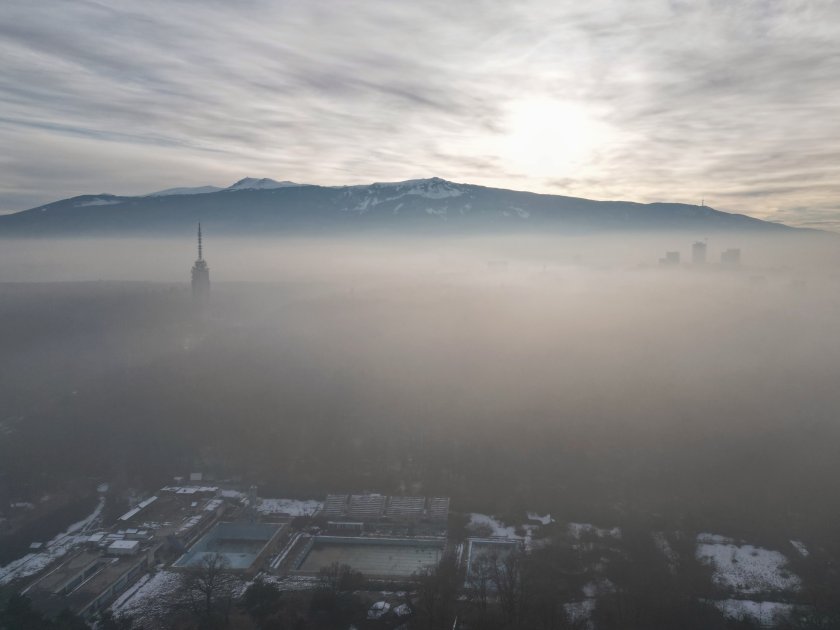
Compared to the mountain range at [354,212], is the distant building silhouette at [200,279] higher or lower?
lower

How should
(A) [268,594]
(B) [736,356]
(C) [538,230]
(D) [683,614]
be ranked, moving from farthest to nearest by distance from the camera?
(C) [538,230] < (B) [736,356] < (A) [268,594] < (D) [683,614]

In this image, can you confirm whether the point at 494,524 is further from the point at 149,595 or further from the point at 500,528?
the point at 149,595

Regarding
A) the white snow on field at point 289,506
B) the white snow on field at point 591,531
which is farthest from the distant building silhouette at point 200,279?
the white snow on field at point 591,531

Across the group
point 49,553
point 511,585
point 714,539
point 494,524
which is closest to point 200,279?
point 49,553

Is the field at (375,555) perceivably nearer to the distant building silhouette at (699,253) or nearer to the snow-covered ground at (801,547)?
the snow-covered ground at (801,547)

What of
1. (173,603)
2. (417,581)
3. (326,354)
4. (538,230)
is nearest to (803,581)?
(417,581)

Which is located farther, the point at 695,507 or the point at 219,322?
the point at 219,322

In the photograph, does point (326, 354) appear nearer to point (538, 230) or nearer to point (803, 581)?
point (803, 581)
